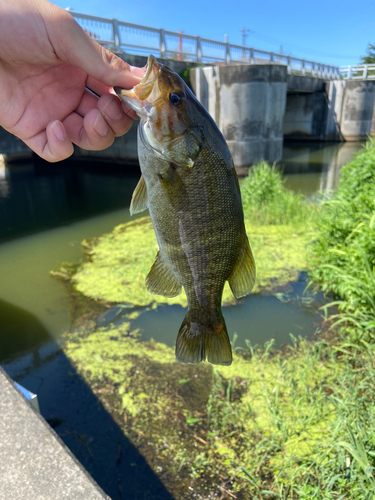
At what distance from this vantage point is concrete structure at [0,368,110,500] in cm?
200

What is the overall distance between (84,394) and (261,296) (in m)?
2.87

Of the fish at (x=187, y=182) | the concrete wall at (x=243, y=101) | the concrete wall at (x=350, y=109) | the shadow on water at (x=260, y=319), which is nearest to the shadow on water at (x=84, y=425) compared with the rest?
the shadow on water at (x=260, y=319)

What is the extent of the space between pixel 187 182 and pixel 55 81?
1217 mm

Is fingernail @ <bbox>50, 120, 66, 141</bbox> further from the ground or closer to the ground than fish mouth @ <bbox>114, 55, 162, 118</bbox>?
closer to the ground

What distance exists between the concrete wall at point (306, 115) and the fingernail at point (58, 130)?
26554mm

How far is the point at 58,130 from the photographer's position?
1.91 metres

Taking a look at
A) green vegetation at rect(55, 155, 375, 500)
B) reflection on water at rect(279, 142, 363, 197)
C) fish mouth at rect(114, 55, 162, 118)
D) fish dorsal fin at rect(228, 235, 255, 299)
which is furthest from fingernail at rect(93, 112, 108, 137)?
reflection on water at rect(279, 142, 363, 197)

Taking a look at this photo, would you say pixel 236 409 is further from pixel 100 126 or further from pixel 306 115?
pixel 306 115

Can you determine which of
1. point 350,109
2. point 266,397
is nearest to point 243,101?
point 266,397

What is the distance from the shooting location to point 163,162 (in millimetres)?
1413

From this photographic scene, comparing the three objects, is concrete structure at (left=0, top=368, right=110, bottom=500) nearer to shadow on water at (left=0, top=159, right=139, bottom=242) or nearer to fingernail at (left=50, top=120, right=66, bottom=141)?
fingernail at (left=50, top=120, right=66, bottom=141)

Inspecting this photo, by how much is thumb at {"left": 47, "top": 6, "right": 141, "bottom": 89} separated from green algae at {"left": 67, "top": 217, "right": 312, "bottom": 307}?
13.5ft

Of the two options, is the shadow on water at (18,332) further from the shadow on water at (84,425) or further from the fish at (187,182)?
the fish at (187,182)

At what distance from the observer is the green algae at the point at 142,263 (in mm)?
5703
